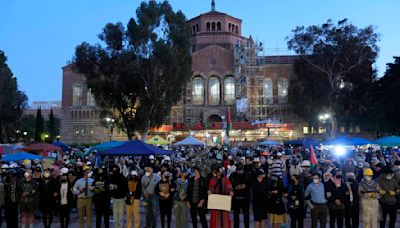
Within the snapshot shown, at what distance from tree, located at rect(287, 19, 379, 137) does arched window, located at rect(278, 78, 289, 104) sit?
608 centimetres

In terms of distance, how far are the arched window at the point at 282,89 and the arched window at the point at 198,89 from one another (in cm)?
995

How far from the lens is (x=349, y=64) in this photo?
46281 millimetres

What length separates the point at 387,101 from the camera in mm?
40156

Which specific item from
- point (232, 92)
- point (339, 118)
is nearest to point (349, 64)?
point (339, 118)

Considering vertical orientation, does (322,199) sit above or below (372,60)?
below

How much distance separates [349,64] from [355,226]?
3841 cm

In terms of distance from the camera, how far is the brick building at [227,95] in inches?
2068

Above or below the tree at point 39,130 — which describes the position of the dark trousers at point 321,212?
below

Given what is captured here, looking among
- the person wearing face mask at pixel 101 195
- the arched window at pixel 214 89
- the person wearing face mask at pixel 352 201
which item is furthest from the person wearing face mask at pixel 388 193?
the arched window at pixel 214 89

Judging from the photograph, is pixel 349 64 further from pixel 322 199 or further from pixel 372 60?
pixel 322 199

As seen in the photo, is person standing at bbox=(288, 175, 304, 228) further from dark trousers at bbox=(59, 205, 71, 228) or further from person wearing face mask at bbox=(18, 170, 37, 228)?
person wearing face mask at bbox=(18, 170, 37, 228)

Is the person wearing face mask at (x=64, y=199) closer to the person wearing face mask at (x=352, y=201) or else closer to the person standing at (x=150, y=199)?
the person standing at (x=150, y=199)

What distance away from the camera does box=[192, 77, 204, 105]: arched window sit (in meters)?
56.8

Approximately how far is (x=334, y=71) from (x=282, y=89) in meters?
10.0
